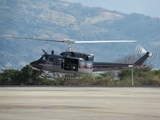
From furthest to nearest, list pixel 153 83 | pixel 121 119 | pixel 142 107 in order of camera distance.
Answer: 1. pixel 153 83
2. pixel 142 107
3. pixel 121 119

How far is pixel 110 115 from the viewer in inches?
931

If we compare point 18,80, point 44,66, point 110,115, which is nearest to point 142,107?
point 110,115

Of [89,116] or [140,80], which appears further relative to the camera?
[140,80]

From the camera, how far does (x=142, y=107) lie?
90.9 feet

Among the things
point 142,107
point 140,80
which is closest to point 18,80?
point 140,80

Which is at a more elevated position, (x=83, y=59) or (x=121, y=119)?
(x=83, y=59)

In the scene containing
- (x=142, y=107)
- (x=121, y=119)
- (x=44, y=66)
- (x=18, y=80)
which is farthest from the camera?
(x=18, y=80)

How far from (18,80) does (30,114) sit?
228ft

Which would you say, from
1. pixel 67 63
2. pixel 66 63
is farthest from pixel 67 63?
pixel 66 63

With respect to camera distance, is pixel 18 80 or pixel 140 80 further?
pixel 18 80

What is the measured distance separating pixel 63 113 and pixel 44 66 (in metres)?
48.9

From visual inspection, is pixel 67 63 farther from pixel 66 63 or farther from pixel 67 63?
pixel 66 63

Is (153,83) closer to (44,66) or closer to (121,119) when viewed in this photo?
(44,66)

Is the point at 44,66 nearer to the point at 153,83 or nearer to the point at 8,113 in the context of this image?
the point at 153,83
